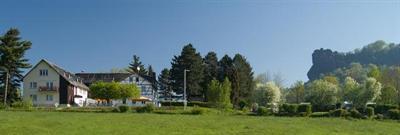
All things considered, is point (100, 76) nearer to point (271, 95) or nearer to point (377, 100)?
point (271, 95)

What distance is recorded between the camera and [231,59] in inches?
3991

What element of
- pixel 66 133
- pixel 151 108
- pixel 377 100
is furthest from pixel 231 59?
pixel 66 133

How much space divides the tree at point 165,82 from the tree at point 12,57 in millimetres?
30305

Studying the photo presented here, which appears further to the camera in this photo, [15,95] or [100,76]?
[100,76]

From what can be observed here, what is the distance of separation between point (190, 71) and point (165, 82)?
59.7 feet

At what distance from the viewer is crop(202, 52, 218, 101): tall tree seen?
97.9 metres

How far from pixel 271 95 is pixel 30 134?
76267mm

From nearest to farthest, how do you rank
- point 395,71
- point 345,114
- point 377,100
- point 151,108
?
point 345,114
point 151,108
point 377,100
point 395,71

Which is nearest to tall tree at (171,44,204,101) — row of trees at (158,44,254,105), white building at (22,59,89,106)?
row of trees at (158,44,254,105)

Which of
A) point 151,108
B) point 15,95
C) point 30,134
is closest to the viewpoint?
point 30,134

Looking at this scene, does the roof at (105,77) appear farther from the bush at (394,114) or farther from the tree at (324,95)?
the bush at (394,114)

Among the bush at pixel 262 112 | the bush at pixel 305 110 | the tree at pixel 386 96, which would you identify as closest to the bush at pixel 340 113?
the bush at pixel 305 110

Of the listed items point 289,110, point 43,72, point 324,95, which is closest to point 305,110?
point 289,110

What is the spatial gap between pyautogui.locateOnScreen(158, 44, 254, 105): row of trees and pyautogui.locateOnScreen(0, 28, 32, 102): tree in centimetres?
2831
